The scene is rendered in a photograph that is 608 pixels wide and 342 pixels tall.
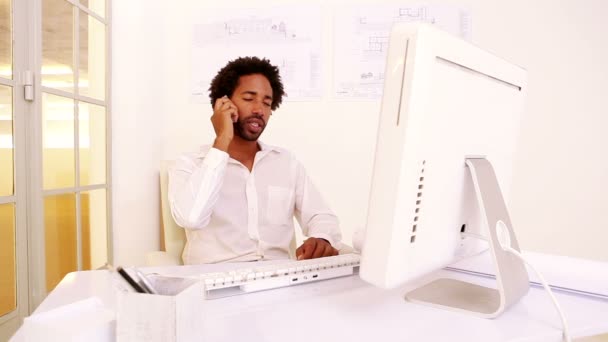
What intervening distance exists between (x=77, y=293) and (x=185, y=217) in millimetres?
579

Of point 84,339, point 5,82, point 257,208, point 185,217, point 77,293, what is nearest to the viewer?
Result: point 84,339

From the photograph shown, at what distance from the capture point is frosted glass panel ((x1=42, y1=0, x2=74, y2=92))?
176cm

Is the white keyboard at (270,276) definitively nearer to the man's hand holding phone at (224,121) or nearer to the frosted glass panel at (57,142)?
the man's hand holding phone at (224,121)

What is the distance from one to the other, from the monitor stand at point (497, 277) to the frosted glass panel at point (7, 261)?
1442mm

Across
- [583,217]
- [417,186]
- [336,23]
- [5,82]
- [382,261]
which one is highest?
[336,23]

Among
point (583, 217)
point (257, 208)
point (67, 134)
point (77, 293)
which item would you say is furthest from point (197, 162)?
point (583, 217)

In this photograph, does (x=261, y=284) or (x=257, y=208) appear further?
(x=257, y=208)

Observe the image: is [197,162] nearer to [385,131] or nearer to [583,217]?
[385,131]

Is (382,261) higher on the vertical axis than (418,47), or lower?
lower

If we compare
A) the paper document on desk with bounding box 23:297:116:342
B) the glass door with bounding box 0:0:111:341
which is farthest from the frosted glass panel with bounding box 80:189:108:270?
the paper document on desk with bounding box 23:297:116:342

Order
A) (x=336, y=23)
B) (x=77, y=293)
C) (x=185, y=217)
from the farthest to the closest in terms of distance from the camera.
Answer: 1. (x=336, y=23)
2. (x=185, y=217)
3. (x=77, y=293)

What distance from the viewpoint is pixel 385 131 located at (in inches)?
24.2

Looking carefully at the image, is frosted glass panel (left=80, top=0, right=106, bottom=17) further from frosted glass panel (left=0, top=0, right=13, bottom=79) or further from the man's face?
the man's face

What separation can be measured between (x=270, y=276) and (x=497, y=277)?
0.43 metres
